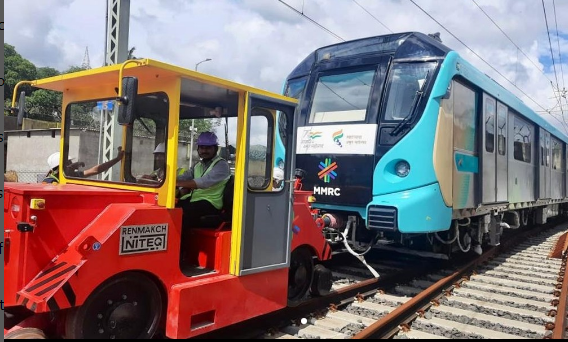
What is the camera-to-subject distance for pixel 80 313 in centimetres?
320

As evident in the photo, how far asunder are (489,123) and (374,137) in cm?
264

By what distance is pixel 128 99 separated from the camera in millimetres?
3250

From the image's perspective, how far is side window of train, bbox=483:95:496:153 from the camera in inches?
296

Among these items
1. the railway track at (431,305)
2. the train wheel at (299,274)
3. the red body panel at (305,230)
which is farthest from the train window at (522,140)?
the train wheel at (299,274)

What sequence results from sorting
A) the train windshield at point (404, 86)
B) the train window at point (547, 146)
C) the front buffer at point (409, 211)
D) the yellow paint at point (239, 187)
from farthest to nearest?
1. the train window at point (547, 146)
2. the train windshield at point (404, 86)
3. the front buffer at point (409, 211)
4. the yellow paint at point (239, 187)

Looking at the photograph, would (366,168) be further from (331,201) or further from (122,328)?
(122,328)

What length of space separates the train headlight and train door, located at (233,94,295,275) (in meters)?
1.95

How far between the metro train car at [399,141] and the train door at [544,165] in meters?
3.95

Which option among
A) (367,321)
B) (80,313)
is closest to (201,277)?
(80,313)

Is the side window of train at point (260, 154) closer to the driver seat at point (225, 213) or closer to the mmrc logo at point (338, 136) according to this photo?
the driver seat at point (225, 213)

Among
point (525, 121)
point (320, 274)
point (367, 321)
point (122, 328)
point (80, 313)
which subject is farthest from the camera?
point (525, 121)

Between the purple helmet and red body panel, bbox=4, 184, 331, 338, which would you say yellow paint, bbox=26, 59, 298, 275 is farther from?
the purple helmet

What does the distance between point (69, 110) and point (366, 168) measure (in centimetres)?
362

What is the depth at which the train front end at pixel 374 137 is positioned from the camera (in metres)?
5.87
